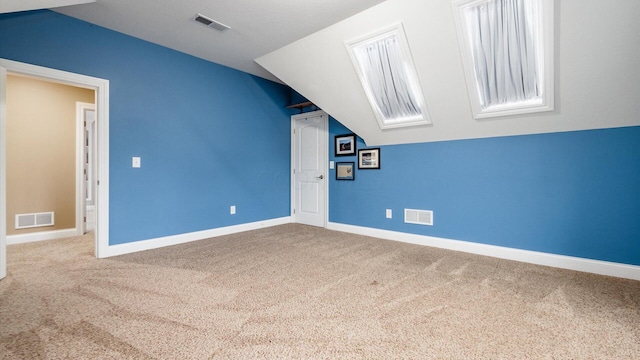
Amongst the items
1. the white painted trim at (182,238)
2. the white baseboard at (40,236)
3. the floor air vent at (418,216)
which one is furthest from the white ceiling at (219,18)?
the white baseboard at (40,236)

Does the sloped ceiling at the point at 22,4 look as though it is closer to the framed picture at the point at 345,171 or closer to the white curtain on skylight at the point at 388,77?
the white curtain on skylight at the point at 388,77

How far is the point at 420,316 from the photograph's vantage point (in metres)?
1.90

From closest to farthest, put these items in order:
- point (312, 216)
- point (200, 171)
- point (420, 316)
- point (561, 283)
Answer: point (420, 316)
point (561, 283)
point (200, 171)
point (312, 216)

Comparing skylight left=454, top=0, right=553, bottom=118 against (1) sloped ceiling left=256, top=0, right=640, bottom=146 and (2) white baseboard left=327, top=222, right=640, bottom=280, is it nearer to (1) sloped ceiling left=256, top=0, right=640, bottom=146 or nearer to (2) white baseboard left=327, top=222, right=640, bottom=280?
(1) sloped ceiling left=256, top=0, right=640, bottom=146

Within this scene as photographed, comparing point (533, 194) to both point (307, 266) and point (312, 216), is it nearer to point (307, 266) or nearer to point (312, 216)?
point (307, 266)

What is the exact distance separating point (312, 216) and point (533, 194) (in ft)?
10.8

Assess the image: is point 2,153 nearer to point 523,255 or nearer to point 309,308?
point 309,308

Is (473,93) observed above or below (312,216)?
above

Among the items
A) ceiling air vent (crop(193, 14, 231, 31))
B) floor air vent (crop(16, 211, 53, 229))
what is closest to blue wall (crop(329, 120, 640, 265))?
ceiling air vent (crop(193, 14, 231, 31))

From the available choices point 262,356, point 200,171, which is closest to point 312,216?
point 200,171

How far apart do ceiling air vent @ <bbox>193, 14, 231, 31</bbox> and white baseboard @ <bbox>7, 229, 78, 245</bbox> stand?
3.76 meters

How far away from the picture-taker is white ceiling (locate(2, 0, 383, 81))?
8.87 feet

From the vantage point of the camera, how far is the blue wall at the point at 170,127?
2.98 m

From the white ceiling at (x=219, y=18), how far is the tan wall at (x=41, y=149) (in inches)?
72.5
